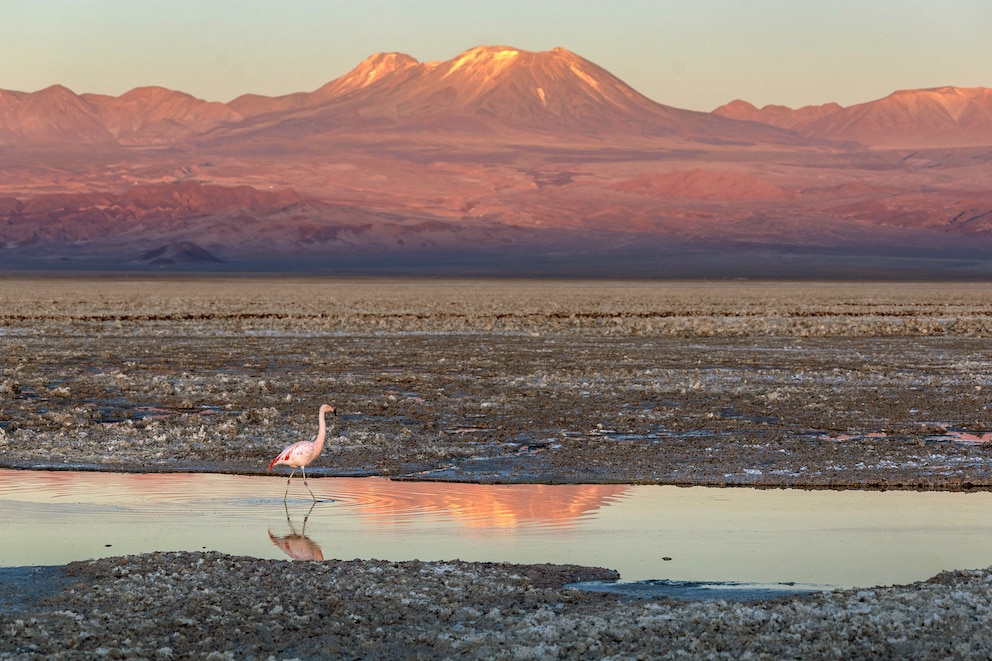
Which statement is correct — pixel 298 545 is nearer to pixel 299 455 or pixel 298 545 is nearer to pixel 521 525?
pixel 521 525

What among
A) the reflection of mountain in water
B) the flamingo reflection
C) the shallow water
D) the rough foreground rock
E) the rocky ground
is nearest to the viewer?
the rough foreground rock

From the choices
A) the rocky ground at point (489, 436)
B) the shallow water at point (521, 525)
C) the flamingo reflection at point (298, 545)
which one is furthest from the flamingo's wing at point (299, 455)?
the flamingo reflection at point (298, 545)

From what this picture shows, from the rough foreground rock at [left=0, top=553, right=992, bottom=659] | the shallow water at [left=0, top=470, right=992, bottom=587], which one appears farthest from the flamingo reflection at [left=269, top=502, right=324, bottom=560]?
the rough foreground rock at [left=0, top=553, right=992, bottom=659]

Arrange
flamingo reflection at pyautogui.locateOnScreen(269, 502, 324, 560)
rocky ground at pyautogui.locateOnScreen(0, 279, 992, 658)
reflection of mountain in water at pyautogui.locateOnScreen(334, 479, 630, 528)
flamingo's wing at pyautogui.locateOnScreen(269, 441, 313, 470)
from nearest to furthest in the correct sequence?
rocky ground at pyautogui.locateOnScreen(0, 279, 992, 658)
flamingo reflection at pyautogui.locateOnScreen(269, 502, 324, 560)
reflection of mountain in water at pyautogui.locateOnScreen(334, 479, 630, 528)
flamingo's wing at pyautogui.locateOnScreen(269, 441, 313, 470)

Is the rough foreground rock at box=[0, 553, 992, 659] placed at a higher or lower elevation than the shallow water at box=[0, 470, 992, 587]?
higher

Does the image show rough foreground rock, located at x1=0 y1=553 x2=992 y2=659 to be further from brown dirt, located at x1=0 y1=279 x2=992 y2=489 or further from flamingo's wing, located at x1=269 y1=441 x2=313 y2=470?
brown dirt, located at x1=0 y1=279 x2=992 y2=489

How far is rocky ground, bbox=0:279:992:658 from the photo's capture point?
7.21 m

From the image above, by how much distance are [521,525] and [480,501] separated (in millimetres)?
1156

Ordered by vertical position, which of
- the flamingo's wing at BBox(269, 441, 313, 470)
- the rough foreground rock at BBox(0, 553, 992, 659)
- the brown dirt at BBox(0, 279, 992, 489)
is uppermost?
the flamingo's wing at BBox(269, 441, 313, 470)

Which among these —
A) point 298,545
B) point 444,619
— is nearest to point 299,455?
point 298,545

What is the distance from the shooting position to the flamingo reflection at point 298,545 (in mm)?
9422

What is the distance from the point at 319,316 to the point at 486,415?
2735 centimetres

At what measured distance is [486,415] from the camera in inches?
679

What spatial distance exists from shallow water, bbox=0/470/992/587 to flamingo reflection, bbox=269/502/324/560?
19mm
